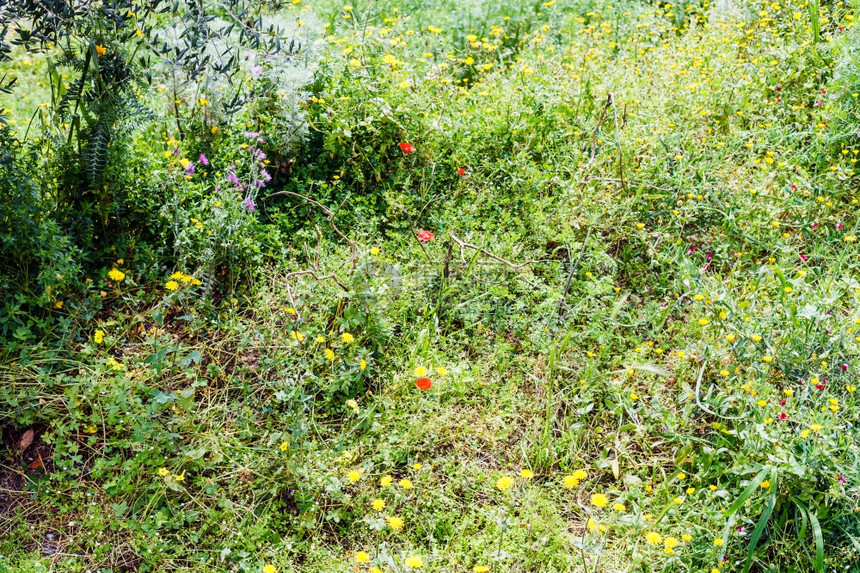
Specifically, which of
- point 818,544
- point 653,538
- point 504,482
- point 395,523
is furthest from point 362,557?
point 818,544

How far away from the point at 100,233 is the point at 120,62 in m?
0.78

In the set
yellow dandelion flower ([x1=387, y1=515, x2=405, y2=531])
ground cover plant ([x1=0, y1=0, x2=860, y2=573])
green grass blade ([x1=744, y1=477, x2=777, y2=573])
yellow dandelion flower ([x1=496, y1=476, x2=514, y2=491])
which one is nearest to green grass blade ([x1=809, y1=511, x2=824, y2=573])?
ground cover plant ([x1=0, y1=0, x2=860, y2=573])

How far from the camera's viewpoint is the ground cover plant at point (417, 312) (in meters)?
2.69

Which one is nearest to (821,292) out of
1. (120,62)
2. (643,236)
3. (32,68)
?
(643,236)

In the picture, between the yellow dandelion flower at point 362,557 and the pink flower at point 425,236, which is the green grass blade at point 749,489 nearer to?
the yellow dandelion flower at point 362,557

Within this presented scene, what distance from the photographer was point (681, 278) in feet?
11.9

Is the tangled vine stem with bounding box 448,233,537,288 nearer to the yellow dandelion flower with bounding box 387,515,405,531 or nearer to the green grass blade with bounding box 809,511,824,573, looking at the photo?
the yellow dandelion flower with bounding box 387,515,405,531

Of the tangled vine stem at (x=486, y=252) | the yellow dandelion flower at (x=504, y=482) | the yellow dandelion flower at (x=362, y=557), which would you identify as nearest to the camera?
the yellow dandelion flower at (x=362, y=557)

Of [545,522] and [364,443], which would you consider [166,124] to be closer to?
[364,443]

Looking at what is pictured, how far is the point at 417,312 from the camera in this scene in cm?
351

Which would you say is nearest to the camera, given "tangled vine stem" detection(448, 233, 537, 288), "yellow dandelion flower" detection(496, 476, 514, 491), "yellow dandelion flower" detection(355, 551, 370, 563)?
"yellow dandelion flower" detection(355, 551, 370, 563)

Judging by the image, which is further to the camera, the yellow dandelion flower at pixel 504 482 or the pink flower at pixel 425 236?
the pink flower at pixel 425 236

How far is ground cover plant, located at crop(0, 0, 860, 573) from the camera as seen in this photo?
106 inches

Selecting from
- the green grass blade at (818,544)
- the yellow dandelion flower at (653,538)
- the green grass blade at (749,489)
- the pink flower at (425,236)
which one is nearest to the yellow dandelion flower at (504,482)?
the yellow dandelion flower at (653,538)
